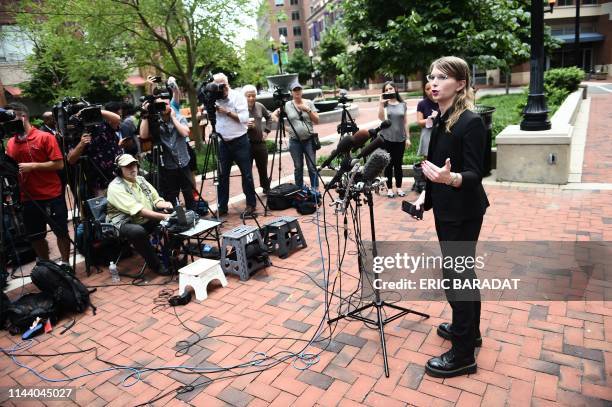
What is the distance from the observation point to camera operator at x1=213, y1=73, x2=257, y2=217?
621cm

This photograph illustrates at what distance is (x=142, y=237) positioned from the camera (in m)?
4.77

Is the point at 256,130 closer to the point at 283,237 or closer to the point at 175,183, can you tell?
the point at 175,183

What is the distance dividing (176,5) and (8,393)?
9.74m

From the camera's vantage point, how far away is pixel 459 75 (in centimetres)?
251

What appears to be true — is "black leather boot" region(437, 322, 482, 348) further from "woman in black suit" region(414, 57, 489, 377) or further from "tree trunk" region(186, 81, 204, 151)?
"tree trunk" region(186, 81, 204, 151)

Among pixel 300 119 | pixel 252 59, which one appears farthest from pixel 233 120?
pixel 252 59

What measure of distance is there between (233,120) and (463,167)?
441 cm

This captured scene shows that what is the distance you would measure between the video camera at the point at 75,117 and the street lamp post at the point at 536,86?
627cm

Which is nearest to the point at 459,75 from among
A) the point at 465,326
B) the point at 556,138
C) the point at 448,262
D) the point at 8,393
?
the point at 448,262

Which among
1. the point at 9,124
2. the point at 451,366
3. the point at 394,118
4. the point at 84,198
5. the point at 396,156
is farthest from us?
the point at 396,156

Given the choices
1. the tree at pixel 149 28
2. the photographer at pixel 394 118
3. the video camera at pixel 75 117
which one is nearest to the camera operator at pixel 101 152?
the video camera at pixel 75 117

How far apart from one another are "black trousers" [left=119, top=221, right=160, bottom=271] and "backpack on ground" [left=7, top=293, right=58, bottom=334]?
3.10 ft

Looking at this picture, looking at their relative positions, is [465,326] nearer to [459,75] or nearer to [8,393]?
[459,75]

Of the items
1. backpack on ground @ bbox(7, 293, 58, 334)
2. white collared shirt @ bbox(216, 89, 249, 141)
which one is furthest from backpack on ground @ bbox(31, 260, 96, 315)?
white collared shirt @ bbox(216, 89, 249, 141)
